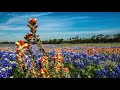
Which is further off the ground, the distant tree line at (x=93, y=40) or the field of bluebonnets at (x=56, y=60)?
the distant tree line at (x=93, y=40)

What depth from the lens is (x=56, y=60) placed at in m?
4.59

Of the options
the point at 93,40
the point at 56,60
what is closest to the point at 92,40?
the point at 93,40

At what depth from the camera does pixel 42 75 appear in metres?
4.50

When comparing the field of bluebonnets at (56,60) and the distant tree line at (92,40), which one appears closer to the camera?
the field of bluebonnets at (56,60)

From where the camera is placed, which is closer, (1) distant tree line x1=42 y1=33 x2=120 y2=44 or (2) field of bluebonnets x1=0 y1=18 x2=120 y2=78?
(2) field of bluebonnets x1=0 y1=18 x2=120 y2=78

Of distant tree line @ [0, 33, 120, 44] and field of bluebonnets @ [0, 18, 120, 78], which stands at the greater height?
distant tree line @ [0, 33, 120, 44]

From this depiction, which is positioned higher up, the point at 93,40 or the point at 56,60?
the point at 93,40

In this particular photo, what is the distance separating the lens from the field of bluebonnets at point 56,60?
14.4 ft

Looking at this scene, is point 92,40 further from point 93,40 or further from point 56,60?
point 56,60

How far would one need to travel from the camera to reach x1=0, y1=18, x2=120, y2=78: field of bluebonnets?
4.39m

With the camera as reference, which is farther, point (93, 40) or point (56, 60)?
point (93, 40)

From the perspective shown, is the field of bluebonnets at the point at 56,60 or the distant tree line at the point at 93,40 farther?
the distant tree line at the point at 93,40
